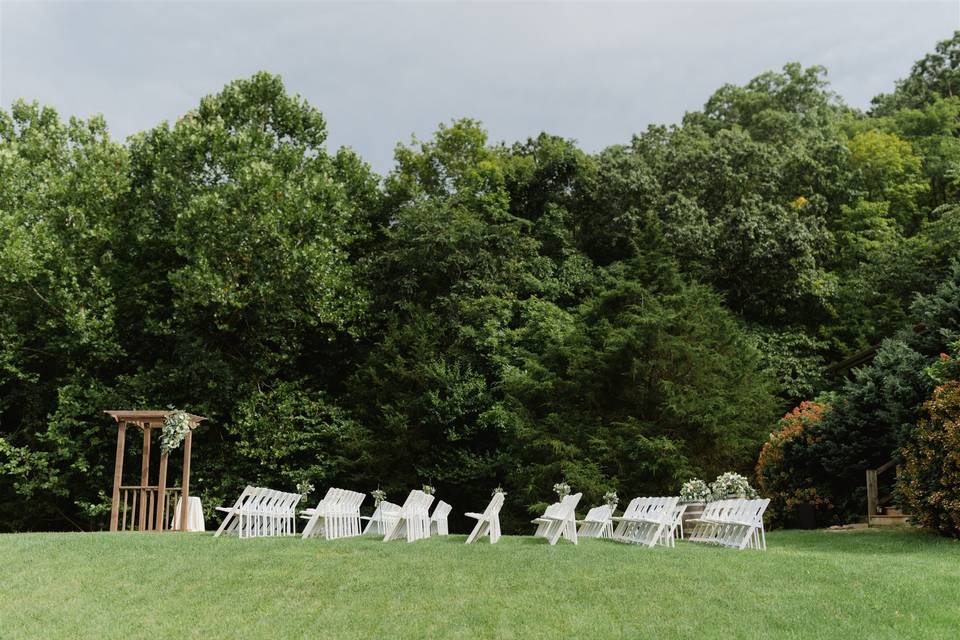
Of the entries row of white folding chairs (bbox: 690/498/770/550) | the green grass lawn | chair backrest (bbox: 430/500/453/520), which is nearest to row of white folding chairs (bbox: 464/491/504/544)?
the green grass lawn

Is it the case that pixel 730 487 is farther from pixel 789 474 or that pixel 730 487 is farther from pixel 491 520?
pixel 491 520

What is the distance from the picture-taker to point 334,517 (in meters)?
14.9

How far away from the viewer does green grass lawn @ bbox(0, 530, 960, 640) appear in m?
7.62

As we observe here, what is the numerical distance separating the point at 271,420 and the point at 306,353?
11.7 ft

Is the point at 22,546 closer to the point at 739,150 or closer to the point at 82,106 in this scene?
the point at 82,106

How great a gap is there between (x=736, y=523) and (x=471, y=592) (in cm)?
531

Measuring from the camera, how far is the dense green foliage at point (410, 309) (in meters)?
22.0

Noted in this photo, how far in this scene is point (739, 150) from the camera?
2942 centimetres

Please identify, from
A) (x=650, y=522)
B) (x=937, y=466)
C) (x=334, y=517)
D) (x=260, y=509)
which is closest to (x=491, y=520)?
(x=650, y=522)

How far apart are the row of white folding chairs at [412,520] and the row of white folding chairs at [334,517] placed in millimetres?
992

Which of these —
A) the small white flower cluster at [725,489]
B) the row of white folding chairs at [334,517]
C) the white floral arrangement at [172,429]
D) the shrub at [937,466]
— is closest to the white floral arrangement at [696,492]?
the small white flower cluster at [725,489]

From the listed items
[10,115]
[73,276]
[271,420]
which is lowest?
[271,420]

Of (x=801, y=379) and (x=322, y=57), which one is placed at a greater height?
(x=322, y=57)

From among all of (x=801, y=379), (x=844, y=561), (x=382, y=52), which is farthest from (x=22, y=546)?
(x=801, y=379)
